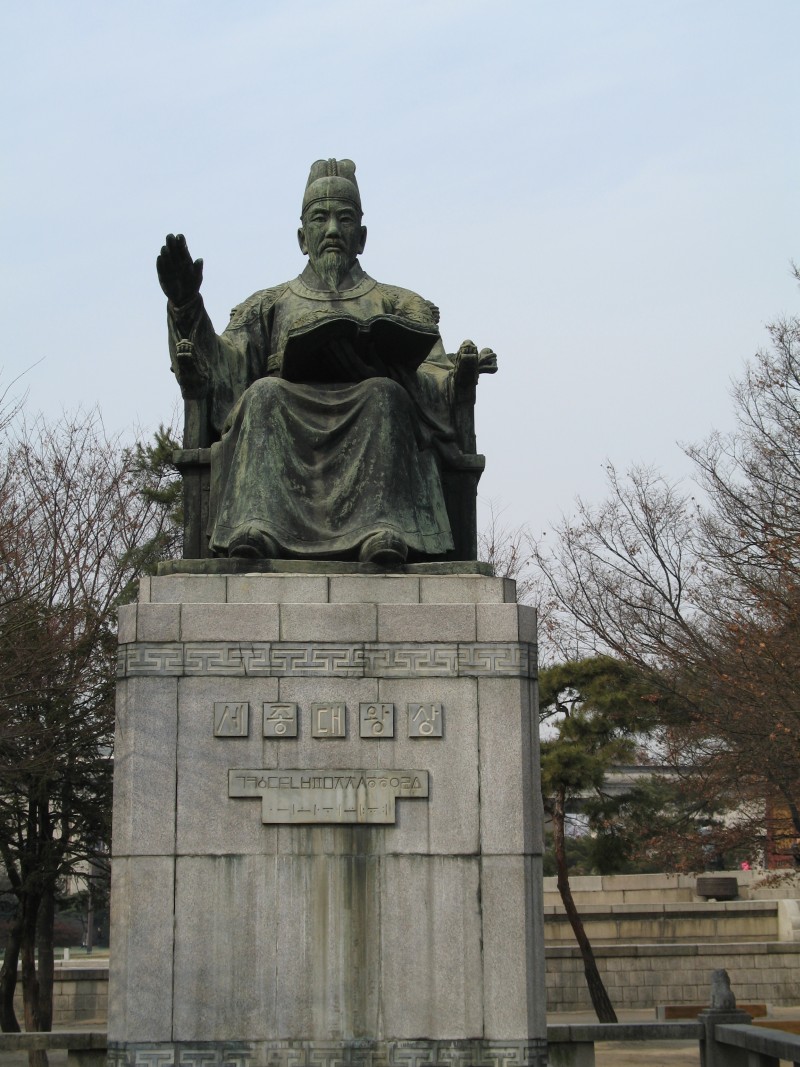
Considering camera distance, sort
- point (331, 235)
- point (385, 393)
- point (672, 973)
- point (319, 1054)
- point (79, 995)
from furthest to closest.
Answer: point (672, 973)
point (79, 995)
point (331, 235)
point (385, 393)
point (319, 1054)

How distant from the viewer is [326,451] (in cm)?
786

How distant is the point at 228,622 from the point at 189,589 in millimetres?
292

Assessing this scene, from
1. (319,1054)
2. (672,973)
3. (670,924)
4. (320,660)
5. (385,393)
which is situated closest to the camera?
(319,1054)

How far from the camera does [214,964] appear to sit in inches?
262

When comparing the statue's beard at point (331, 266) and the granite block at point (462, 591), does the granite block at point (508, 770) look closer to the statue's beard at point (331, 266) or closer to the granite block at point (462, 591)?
the granite block at point (462, 591)

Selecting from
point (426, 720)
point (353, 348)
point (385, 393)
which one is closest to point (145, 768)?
point (426, 720)

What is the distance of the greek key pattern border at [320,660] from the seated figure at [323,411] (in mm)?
543

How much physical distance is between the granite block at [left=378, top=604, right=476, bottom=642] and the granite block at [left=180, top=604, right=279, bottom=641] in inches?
22.3

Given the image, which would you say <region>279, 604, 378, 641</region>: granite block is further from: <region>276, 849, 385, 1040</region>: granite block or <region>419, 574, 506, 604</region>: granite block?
<region>276, 849, 385, 1040</region>: granite block

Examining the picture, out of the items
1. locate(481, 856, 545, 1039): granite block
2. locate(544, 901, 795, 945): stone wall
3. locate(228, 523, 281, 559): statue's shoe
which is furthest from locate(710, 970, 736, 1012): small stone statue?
locate(544, 901, 795, 945): stone wall

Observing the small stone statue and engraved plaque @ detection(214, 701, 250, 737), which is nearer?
engraved plaque @ detection(214, 701, 250, 737)

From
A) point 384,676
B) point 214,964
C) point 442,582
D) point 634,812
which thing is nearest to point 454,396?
point 442,582

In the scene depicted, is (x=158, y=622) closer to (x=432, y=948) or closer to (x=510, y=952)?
(x=432, y=948)

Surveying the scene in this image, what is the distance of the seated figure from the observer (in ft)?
25.0
